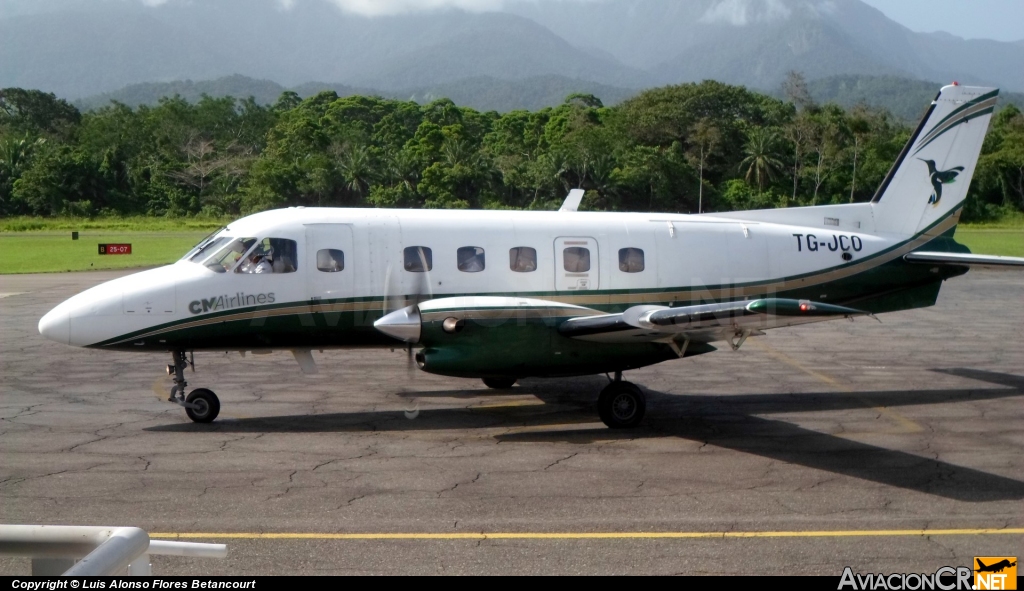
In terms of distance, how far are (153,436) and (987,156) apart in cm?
7478

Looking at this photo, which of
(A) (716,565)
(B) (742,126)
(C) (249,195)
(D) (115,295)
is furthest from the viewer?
(B) (742,126)

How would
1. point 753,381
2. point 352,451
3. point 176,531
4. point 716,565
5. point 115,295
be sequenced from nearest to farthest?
1. point 716,565
2. point 176,531
3. point 352,451
4. point 115,295
5. point 753,381

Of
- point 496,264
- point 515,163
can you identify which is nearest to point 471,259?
point 496,264

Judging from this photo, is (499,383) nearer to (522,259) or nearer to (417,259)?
(522,259)

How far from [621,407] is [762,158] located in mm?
59581

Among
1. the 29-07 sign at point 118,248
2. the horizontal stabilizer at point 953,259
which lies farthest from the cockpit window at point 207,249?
the 29-07 sign at point 118,248

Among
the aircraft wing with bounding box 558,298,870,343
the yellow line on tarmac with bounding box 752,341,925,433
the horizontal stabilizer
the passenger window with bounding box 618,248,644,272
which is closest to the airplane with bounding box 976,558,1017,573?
the aircraft wing with bounding box 558,298,870,343

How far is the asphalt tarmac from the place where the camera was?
309 inches

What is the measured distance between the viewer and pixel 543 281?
1364 centimetres

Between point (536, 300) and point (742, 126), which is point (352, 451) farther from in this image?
point (742, 126)

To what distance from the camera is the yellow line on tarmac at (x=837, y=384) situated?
12.8 meters

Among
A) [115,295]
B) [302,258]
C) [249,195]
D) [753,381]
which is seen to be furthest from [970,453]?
[249,195]

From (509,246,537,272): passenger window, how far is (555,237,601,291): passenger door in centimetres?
36

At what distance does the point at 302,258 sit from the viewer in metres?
12.9
